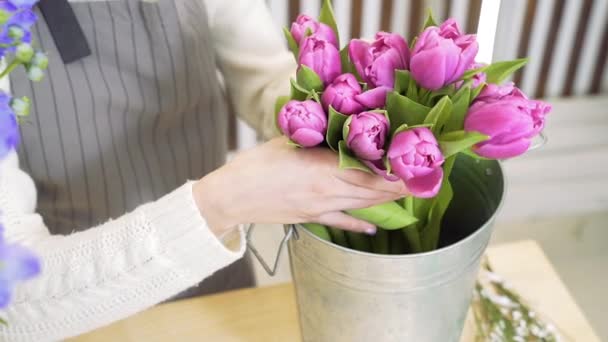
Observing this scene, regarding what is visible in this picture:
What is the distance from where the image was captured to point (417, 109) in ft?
1.40

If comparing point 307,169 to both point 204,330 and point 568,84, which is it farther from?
point 568,84

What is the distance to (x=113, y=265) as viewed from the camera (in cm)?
58

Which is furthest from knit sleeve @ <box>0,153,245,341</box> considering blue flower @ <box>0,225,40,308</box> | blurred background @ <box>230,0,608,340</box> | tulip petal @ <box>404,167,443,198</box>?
blurred background @ <box>230,0,608,340</box>

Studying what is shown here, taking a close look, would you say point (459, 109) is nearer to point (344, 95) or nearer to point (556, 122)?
point (344, 95)

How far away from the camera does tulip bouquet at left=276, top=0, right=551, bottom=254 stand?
0.40 metres

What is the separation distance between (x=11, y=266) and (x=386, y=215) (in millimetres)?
335

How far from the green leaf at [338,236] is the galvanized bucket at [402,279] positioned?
3 cm

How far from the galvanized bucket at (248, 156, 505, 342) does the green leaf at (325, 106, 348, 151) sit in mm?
→ 78

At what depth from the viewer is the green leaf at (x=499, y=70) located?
1.51 feet

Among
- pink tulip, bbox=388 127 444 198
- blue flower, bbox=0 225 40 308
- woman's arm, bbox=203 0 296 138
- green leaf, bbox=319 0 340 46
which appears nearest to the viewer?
blue flower, bbox=0 225 40 308

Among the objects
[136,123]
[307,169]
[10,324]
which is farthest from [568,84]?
[10,324]

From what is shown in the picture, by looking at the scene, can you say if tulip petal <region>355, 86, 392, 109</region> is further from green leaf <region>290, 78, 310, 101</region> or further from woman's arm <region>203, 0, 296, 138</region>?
woman's arm <region>203, 0, 296, 138</region>

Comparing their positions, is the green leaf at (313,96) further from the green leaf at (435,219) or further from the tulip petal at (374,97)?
the green leaf at (435,219)

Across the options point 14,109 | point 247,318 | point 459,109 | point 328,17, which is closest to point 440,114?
point 459,109
